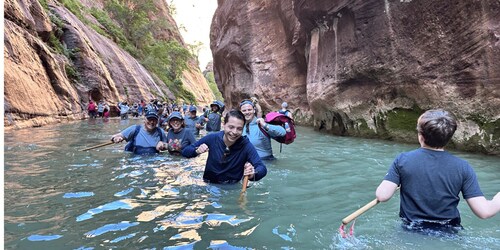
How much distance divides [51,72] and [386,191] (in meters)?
18.3

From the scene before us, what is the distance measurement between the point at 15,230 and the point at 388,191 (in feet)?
10.3

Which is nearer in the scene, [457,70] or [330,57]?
[457,70]

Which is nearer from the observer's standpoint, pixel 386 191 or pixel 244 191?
pixel 386 191

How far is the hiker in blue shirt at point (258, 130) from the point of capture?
6227 millimetres

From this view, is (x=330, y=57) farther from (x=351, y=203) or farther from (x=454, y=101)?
(x=351, y=203)

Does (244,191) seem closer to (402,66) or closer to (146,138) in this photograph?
(146,138)

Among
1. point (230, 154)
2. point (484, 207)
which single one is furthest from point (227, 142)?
point (484, 207)

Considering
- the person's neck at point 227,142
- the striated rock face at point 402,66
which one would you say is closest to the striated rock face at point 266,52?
the striated rock face at point 402,66

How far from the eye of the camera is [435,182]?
2.80 m

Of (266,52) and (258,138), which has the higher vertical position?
(266,52)

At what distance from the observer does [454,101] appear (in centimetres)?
897

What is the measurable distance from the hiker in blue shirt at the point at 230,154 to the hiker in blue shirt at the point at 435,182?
1.89 metres

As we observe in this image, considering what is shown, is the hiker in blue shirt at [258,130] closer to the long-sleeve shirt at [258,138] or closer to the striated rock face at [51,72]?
the long-sleeve shirt at [258,138]

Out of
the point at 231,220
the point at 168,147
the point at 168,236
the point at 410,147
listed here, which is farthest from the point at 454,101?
the point at 168,236
